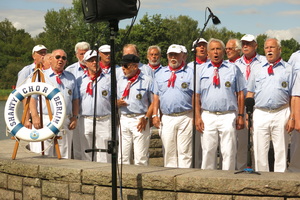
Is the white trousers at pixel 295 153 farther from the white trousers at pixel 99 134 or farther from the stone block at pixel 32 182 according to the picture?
the stone block at pixel 32 182

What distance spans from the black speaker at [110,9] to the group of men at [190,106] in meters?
2.11

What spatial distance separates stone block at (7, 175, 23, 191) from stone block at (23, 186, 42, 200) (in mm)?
95

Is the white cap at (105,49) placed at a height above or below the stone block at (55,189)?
above

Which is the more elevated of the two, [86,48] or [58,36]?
[58,36]

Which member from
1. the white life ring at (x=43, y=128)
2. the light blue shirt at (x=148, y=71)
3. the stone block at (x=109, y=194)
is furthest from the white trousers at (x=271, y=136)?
the white life ring at (x=43, y=128)

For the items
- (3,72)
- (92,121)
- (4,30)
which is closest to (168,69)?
(92,121)

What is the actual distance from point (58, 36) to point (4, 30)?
3338 cm

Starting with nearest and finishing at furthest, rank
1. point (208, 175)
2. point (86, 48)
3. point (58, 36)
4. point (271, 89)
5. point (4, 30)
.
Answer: point (208, 175) → point (271, 89) → point (86, 48) → point (58, 36) → point (4, 30)

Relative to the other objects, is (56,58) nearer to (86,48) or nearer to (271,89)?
(86,48)

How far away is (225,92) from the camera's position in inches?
312

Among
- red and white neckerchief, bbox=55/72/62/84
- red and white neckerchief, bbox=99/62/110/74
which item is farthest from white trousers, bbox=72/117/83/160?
red and white neckerchief, bbox=99/62/110/74

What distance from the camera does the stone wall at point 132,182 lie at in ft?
18.4

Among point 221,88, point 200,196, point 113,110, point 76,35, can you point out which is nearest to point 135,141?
point 221,88

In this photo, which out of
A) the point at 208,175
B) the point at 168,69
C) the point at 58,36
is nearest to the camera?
the point at 208,175
